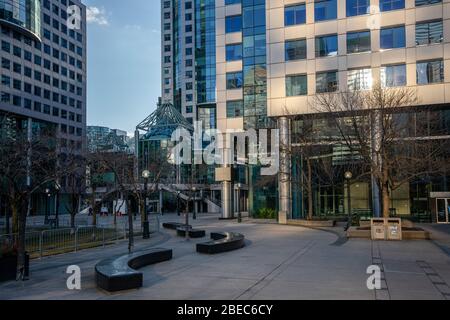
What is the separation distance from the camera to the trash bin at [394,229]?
22484mm

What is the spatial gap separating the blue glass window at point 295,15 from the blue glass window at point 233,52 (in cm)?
914

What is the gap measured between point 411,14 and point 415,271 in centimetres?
2831

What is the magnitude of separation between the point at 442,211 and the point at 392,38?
14.6 meters

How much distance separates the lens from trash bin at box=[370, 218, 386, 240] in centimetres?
2277

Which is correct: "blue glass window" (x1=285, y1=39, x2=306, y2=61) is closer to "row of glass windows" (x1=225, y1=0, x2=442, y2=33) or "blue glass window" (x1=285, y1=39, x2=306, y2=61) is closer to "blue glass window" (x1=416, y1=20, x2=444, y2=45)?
"row of glass windows" (x1=225, y1=0, x2=442, y2=33)

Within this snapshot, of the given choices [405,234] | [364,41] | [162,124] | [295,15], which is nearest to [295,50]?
[295,15]

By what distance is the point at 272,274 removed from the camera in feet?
42.2

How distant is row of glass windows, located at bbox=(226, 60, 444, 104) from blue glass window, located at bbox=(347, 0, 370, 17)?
4936mm

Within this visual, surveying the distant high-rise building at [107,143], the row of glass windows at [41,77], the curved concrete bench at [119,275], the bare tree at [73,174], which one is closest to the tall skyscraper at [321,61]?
the bare tree at [73,174]

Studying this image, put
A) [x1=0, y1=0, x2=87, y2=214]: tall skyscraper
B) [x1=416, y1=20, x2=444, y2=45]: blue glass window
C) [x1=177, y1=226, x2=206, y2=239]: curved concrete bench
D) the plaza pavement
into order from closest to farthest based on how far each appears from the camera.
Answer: the plaza pavement < [x1=177, y1=226, x2=206, y2=239]: curved concrete bench < [x1=416, y1=20, x2=444, y2=45]: blue glass window < [x1=0, y1=0, x2=87, y2=214]: tall skyscraper

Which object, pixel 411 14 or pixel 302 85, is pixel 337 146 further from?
pixel 411 14

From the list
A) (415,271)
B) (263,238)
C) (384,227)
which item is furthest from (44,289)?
(384,227)

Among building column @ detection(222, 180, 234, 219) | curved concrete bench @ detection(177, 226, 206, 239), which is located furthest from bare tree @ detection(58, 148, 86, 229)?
building column @ detection(222, 180, 234, 219)
